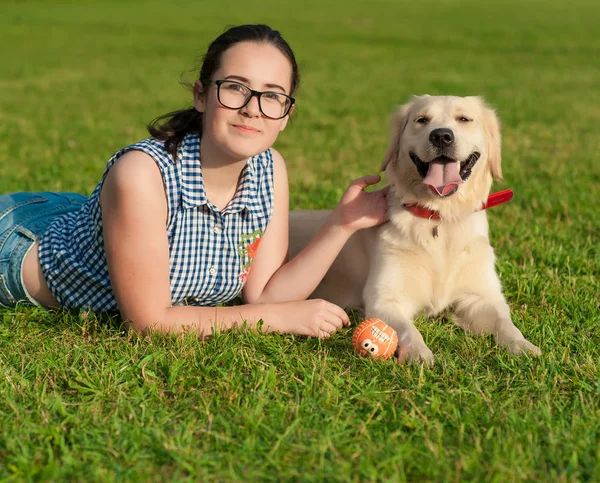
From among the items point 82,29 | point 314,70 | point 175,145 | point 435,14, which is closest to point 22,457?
point 175,145

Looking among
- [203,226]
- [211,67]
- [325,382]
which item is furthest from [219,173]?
[325,382]

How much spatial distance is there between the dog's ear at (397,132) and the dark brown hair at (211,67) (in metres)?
0.63

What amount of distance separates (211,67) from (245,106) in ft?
0.92

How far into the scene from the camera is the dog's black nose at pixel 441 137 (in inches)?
131

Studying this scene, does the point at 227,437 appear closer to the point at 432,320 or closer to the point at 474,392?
the point at 474,392

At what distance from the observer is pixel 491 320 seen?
3.33 meters

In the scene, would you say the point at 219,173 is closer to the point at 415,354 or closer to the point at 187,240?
the point at 187,240

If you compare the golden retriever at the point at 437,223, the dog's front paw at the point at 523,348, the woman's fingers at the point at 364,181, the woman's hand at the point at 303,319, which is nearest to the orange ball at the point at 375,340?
the woman's hand at the point at 303,319

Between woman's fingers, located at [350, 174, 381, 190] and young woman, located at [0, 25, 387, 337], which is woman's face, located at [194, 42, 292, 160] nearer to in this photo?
young woman, located at [0, 25, 387, 337]

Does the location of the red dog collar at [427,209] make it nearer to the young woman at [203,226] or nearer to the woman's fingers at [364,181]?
the young woman at [203,226]

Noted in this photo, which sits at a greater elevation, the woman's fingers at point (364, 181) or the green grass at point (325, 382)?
the woman's fingers at point (364, 181)

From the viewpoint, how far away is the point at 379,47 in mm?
19984

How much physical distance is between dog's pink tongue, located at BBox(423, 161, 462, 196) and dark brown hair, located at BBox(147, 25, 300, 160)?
0.75 meters

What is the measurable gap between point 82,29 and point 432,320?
22.5 m
